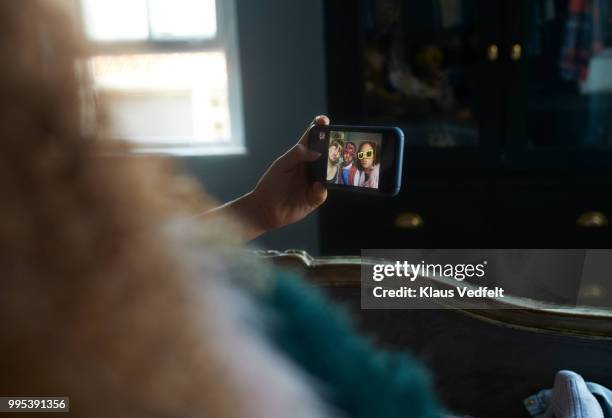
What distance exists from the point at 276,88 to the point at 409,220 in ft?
2.31

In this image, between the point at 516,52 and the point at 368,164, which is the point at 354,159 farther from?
the point at 516,52

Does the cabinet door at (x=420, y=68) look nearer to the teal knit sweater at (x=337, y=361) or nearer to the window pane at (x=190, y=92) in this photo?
the window pane at (x=190, y=92)

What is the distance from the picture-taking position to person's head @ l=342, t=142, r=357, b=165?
31.9 inches

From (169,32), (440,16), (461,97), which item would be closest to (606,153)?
(461,97)

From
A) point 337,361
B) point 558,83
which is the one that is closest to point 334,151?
point 337,361

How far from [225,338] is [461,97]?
181cm

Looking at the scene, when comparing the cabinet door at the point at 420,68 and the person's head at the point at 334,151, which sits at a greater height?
the cabinet door at the point at 420,68

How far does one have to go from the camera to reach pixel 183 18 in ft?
7.39

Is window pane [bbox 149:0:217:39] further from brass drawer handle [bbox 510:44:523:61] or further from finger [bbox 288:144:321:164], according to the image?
finger [bbox 288:144:321:164]

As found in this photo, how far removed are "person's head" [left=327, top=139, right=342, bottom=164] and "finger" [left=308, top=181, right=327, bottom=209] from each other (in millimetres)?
42

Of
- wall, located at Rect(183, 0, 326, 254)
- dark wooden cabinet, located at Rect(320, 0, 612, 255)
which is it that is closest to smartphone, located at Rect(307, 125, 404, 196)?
dark wooden cabinet, located at Rect(320, 0, 612, 255)

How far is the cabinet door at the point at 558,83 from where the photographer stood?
1.82 meters

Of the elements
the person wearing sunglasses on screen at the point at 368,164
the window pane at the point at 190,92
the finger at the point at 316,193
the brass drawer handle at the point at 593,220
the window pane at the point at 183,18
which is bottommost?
the brass drawer handle at the point at 593,220

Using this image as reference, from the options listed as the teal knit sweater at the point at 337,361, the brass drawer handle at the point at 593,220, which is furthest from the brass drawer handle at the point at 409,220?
the teal knit sweater at the point at 337,361
